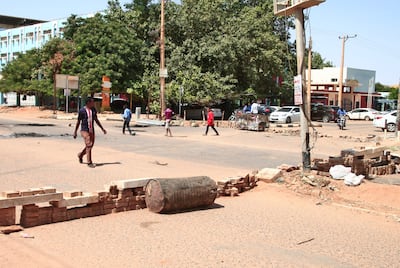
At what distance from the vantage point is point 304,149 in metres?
11.1

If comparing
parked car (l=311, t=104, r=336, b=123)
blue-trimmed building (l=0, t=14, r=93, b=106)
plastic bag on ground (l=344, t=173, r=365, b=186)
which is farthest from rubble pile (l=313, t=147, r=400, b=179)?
blue-trimmed building (l=0, t=14, r=93, b=106)

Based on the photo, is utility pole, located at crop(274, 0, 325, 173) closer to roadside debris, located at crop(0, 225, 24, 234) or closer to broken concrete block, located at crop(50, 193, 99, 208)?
broken concrete block, located at crop(50, 193, 99, 208)

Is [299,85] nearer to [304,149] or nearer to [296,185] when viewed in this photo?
[304,149]

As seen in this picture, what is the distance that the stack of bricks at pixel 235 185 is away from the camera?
938cm

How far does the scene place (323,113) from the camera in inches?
1762

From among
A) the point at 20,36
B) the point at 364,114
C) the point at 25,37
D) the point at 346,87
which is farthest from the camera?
the point at 20,36

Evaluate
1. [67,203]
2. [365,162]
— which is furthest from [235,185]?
[365,162]

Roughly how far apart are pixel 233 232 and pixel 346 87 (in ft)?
214

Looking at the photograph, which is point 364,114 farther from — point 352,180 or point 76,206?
point 76,206

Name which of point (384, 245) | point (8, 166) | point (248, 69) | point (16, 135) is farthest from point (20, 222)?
point (248, 69)

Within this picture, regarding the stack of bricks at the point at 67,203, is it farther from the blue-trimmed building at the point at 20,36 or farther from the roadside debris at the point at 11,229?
the blue-trimmed building at the point at 20,36

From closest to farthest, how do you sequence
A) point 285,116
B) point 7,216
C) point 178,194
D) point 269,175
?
point 7,216 < point 178,194 < point 269,175 < point 285,116

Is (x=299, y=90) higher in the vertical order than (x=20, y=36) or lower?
lower

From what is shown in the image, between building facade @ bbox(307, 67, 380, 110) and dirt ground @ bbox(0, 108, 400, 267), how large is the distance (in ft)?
193
